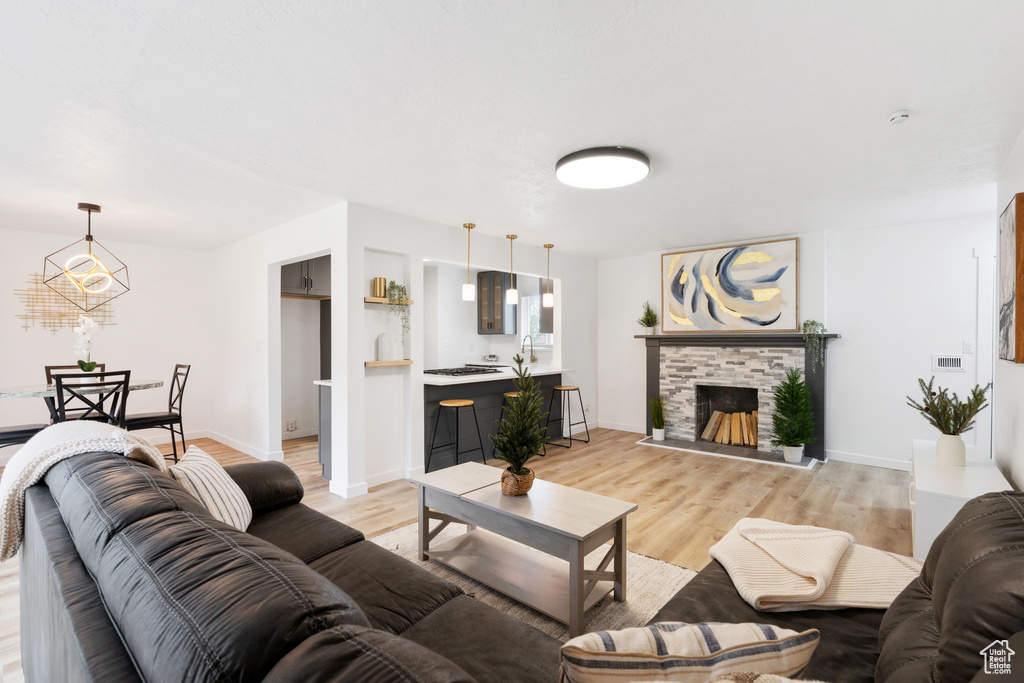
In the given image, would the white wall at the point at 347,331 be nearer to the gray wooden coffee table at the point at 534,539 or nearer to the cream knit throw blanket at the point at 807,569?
the gray wooden coffee table at the point at 534,539

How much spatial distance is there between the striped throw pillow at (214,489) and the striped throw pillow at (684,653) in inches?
60.5

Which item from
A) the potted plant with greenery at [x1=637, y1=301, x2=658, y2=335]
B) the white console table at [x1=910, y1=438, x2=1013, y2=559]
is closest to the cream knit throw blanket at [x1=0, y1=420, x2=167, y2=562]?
the white console table at [x1=910, y1=438, x2=1013, y2=559]

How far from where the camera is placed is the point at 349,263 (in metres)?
3.89

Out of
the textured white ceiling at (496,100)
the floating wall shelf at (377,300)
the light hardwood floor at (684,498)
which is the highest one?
the textured white ceiling at (496,100)

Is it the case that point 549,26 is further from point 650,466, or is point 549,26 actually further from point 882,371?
point 882,371

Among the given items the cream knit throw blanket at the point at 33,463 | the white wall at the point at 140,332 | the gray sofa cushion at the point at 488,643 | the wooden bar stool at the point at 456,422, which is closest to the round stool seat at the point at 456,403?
the wooden bar stool at the point at 456,422

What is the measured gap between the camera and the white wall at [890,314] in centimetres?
435

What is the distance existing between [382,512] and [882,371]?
484 centimetres

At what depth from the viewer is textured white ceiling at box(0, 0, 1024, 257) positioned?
1.70 metres

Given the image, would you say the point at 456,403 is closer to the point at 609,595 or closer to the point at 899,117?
the point at 609,595

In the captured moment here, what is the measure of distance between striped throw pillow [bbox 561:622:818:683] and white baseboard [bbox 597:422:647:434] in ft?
19.0

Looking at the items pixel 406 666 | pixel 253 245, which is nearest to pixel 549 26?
pixel 406 666

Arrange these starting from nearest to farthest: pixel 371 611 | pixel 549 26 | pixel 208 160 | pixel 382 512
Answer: pixel 371 611 → pixel 549 26 → pixel 208 160 → pixel 382 512

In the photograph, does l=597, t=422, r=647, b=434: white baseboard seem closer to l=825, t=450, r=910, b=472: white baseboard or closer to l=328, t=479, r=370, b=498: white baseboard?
l=825, t=450, r=910, b=472: white baseboard
